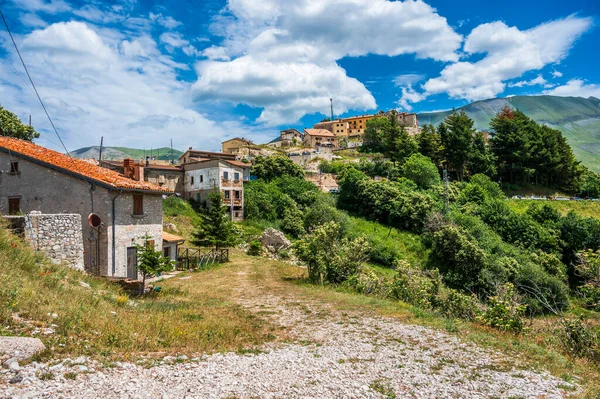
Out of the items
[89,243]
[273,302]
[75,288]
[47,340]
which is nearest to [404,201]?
[273,302]

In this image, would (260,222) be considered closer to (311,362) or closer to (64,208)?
(64,208)

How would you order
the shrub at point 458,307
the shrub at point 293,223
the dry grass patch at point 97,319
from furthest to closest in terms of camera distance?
the shrub at point 293,223 → the shrub at point 458,307 → the dry grass patch at point 97,319

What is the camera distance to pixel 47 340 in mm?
6824

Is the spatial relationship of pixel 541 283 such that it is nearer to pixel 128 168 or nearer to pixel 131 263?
pixel 131 263

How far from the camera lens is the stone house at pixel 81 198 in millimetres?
17812

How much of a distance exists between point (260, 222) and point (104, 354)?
37.5 meters

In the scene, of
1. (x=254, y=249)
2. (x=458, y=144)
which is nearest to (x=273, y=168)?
(x=254, y=249)

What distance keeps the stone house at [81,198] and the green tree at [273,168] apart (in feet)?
121

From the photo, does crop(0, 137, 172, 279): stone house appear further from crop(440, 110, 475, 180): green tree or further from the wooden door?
crop(440, 110, 475, 180): green tree

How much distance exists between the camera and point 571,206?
180 feet

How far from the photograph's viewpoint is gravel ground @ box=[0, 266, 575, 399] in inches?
229

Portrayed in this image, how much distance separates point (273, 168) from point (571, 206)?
4790cm

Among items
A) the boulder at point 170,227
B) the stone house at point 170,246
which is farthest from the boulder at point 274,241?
the stone house at point 170,246

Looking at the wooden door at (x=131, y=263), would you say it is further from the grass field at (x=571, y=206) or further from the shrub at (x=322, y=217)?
the grass field at (x=571, y=206)
